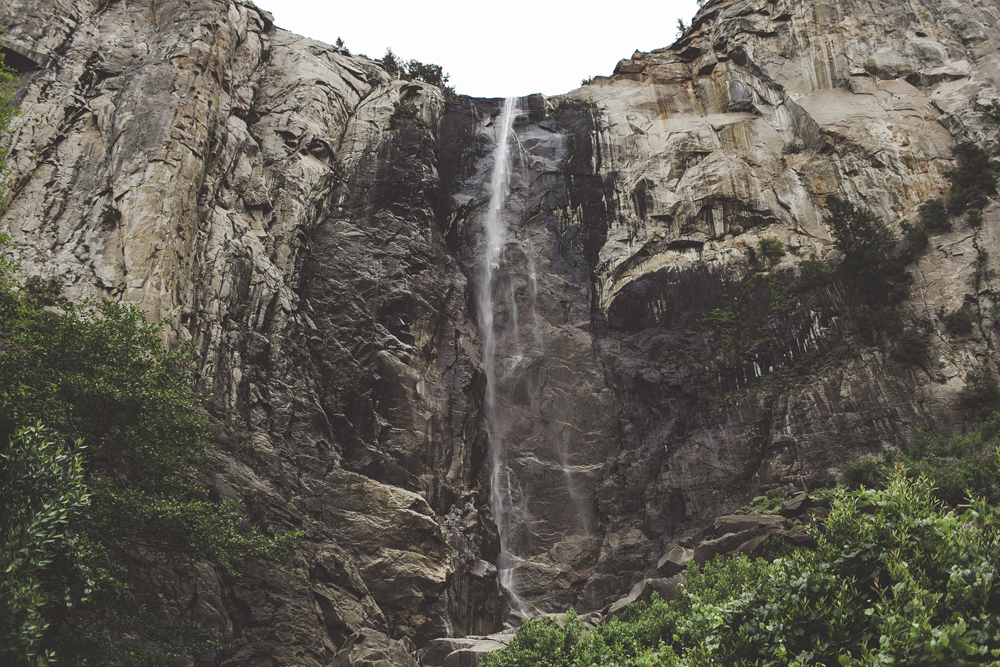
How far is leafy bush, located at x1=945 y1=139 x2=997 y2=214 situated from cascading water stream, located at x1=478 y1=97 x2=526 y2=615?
24.5 metres

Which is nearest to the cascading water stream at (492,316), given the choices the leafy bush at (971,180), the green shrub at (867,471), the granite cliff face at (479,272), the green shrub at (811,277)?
the granite cliff face at (479,272)

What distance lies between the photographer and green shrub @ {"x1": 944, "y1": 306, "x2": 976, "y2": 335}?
1128 inches

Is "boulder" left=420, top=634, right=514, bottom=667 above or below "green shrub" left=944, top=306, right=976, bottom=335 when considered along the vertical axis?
below

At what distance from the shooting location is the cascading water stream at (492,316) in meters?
31.6

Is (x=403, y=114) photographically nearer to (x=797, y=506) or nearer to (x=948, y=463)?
(x=797, y=506)

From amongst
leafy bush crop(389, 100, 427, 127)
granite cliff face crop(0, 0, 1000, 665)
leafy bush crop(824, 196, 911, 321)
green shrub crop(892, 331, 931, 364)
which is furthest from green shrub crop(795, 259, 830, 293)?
leafy bush crop(389, 100, 427, 127)

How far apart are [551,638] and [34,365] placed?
526 inches

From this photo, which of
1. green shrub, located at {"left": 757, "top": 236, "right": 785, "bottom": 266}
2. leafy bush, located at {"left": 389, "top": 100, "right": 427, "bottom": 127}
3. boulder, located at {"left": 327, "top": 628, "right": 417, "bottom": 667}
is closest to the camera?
boulder, located at {"left": 327, "top": 628, "right": 417, "bottom": 667}

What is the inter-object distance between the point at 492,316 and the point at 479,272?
129 inches

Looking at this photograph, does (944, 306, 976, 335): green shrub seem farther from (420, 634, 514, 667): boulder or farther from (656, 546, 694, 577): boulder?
(420, 634, 514, 667): boulder

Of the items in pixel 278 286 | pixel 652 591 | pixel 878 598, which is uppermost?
pixel 278 286

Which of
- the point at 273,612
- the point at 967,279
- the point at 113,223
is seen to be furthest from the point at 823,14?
the point at 273,612

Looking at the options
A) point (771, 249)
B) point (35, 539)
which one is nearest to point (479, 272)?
point (771, 249)

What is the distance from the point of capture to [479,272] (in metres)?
40.0
